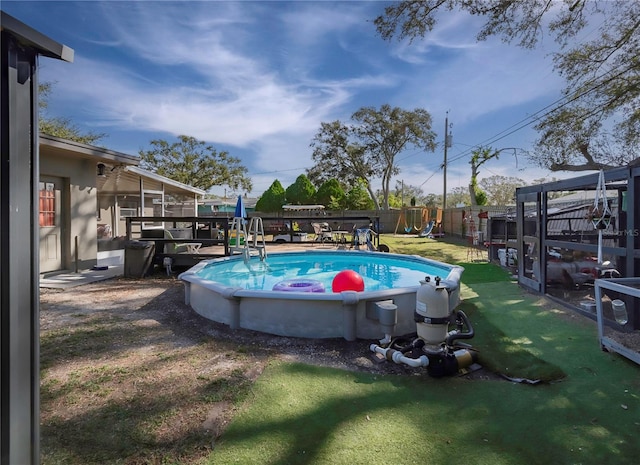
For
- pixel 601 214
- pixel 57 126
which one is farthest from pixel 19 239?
pixel 57 126

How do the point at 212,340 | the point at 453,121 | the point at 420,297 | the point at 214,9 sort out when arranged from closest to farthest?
the point at 420,297 < the point at 212,340 < the point at 214,9 < the point at 453,121

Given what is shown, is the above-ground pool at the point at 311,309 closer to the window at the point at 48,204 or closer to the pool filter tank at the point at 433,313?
the pool filter tank at the point at 433,313

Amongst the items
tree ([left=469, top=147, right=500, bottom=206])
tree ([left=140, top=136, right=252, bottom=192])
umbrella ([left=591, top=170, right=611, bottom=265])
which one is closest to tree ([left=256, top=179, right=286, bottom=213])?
tree ([left=140, top=136, right=252, bottom=192])

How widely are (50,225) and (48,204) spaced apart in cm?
42

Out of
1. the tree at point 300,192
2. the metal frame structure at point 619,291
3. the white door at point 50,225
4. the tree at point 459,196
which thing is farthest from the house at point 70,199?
the tree at point 459,196

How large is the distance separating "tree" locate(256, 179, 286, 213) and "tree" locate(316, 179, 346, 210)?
9.41 feet

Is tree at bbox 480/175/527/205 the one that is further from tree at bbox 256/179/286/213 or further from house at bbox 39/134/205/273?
house at bbox 39/134/205/273

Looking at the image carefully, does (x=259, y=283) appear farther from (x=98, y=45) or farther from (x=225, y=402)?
(x=98, y=45)

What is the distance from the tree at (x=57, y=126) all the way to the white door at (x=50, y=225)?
11339 mm

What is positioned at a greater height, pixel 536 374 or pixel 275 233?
pixel 275 233

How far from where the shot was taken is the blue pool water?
7.59 meters

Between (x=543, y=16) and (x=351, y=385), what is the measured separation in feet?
32.2

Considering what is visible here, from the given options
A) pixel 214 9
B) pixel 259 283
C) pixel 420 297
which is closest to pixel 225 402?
pixel 420 297

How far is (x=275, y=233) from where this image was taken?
15789 millimetres
